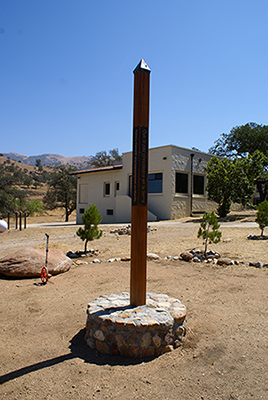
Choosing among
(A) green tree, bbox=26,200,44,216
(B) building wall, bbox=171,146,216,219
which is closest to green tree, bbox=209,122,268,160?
(B) building wall, bbox=171,146,216,219

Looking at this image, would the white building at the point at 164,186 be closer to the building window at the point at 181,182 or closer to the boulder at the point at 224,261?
the building window at the point at 181,182

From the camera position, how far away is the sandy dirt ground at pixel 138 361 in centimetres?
271

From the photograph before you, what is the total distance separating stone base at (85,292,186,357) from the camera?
329cm

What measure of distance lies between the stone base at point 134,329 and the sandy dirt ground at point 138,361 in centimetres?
11

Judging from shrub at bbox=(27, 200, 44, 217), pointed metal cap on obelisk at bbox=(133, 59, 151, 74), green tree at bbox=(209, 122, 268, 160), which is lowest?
shrub at bbox=(27, 200, 44, 217)

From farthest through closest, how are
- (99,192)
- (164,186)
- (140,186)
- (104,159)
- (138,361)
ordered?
(104,159)
(99,192)
(164,186)
(140,186)
(138,361)

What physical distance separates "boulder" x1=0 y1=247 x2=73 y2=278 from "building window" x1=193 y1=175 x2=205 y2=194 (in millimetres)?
17917

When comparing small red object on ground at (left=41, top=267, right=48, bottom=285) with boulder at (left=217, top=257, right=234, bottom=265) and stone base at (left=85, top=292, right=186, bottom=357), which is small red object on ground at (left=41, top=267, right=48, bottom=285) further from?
boulder at (left=217, top=257, right=234, bottom=265)

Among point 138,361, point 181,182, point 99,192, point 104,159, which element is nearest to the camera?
point 138,361

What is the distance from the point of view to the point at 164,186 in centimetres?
2172

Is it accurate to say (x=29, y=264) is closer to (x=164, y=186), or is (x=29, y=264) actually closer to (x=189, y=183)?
(x=164, y=186)

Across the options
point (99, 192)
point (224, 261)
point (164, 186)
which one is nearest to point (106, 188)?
point (99, 192)

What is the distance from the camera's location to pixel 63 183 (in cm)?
3253

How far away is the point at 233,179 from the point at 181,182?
3.94 metres
